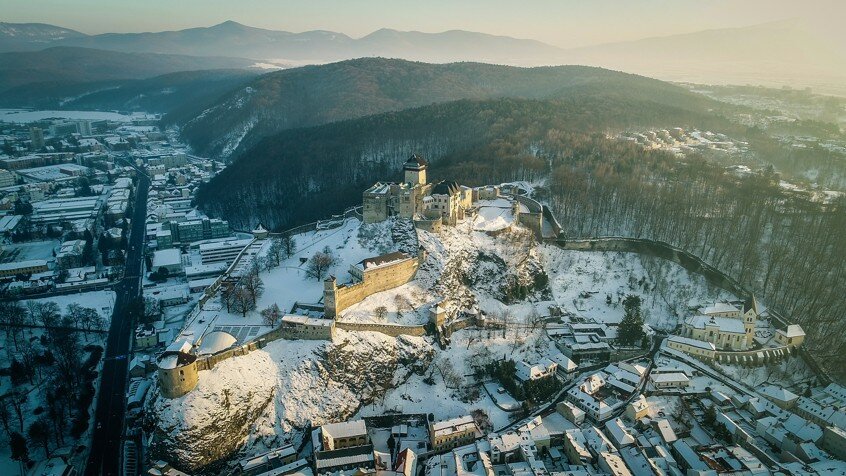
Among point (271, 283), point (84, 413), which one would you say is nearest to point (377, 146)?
point (271, 283)

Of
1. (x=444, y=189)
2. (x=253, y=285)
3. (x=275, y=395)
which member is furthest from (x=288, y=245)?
(x=275, y=395)

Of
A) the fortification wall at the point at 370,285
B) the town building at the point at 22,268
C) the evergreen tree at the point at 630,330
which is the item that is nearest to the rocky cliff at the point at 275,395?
the fortification wall at the point at 370,285

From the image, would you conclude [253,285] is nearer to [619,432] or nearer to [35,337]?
[35,337]

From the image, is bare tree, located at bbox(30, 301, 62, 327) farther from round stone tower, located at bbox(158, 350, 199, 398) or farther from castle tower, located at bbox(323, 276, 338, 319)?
castle tower, located at bbox(323, 276, 338, 319)

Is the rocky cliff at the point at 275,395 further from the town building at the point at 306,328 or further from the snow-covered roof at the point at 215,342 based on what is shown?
the snow-covered roof at the point at 215,342

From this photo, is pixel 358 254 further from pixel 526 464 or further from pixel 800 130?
pixel 800 130
